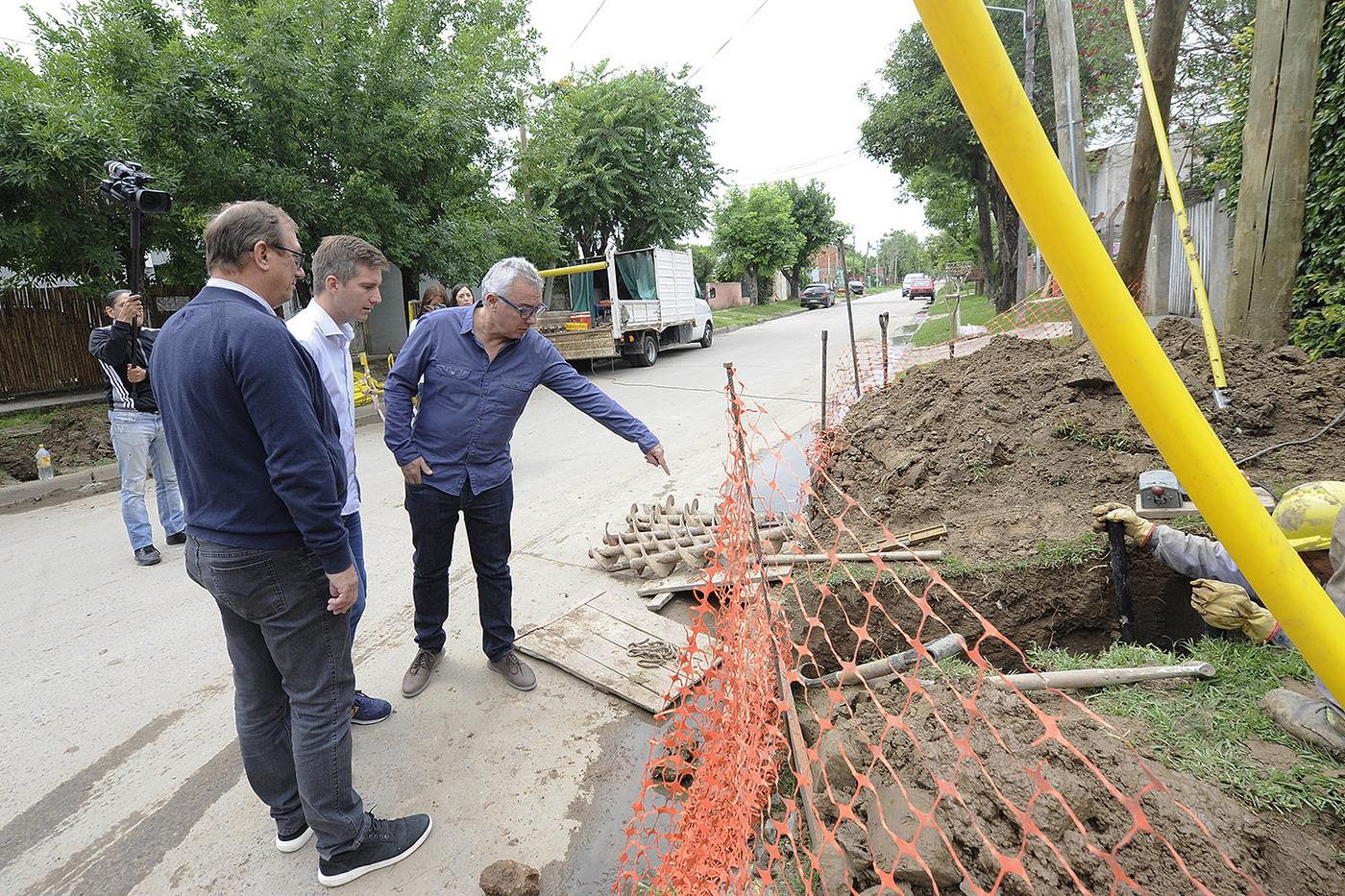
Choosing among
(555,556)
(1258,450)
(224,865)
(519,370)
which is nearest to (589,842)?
(224,865)

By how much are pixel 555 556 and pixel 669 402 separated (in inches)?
240

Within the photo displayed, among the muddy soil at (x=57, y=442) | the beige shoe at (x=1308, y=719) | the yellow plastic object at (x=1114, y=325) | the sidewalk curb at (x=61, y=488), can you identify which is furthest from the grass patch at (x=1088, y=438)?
the muddy soil at (x=57, y=442)

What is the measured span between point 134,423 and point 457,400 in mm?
3540

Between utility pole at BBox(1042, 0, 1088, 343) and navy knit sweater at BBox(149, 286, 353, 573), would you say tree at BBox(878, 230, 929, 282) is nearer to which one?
utility pole at BBox(1042, 0, 1088, 343)

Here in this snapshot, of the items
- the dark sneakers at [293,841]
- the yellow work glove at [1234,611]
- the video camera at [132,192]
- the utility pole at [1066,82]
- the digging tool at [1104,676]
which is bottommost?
the dark sneakers at [293,841]

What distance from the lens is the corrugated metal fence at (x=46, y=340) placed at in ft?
35.1

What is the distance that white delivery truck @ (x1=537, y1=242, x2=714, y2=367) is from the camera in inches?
556

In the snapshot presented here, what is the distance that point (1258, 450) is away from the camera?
4.38 m

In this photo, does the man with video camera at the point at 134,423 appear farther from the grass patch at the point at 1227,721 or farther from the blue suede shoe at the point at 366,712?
the grass patch at the point at 1227,721

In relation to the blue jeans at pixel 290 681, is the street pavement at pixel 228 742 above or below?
below

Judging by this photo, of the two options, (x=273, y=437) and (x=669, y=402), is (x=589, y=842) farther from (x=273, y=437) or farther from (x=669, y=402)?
(x=669, y=402)

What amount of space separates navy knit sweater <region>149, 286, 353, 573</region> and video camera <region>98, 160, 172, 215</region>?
1.60 metres

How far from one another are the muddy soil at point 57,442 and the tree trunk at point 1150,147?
10.9m

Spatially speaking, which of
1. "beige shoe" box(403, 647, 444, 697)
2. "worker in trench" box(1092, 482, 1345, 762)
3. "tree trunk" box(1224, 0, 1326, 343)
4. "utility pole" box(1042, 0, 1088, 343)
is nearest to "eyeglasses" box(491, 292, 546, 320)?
"beige shoe" box(403, 647, 444, 697)
